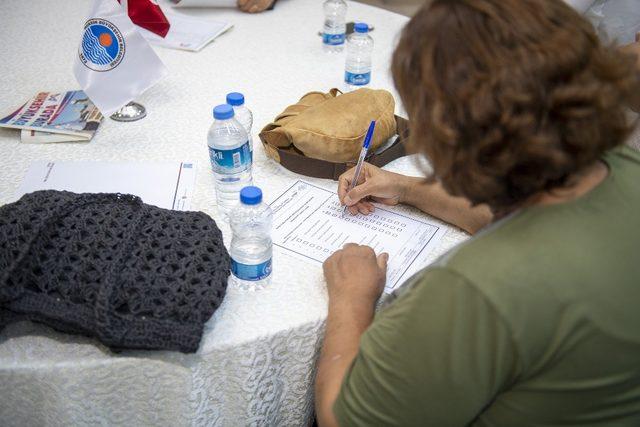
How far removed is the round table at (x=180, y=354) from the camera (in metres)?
0.77

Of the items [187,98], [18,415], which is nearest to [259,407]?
[18,415]

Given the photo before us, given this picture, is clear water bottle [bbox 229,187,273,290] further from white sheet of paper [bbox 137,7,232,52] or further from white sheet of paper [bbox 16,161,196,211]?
white sheet of paper [bbox 137,7,232,52]

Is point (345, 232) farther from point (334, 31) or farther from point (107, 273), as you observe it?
point (334, 31)

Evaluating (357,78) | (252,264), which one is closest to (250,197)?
(252,264)

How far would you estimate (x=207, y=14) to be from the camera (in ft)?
6.61

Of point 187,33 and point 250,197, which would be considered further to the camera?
point 187,33

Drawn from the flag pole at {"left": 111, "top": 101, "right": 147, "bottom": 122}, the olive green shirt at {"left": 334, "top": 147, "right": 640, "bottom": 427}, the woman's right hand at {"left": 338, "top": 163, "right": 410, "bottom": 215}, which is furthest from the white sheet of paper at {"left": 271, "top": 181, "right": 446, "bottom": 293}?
the flag pole at {"left": 111, "top": 101, "right": 147, "bottom": 122}

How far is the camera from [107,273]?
0.77 m

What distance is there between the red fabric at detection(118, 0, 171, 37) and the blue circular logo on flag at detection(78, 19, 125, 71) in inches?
9.1

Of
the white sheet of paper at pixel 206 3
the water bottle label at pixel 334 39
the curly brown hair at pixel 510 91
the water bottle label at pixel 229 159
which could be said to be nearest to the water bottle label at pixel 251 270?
the water bottle label at pixel 229 159

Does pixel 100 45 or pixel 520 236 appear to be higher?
pixel 520 236

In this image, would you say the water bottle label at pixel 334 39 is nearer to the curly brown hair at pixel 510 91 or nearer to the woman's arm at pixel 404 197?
the woman's arm at pixel 404 197

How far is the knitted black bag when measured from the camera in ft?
2.45

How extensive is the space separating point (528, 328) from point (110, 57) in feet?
3.78
